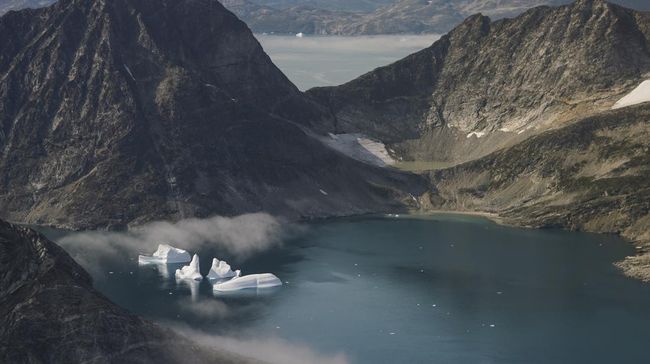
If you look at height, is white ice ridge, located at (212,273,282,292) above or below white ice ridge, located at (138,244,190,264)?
above

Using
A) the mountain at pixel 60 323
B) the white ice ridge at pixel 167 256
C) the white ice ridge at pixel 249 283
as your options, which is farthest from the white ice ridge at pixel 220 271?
the mountain at pixel 60 323

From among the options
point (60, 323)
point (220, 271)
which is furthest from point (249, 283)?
point (60, 323)

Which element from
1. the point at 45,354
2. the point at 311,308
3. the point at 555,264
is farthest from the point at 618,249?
the point at 45,354

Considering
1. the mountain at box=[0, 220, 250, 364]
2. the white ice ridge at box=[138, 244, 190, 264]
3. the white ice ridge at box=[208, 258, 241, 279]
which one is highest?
the mountain at box=[0, 220, 250, 364]

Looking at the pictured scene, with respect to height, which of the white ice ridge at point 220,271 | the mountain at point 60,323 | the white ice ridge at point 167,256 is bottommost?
the white ice ridge at point 167,256

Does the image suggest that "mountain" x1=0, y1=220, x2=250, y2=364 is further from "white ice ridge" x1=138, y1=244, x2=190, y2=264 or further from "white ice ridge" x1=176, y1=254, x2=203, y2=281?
"white ice ridge" x1=138, y1=244, x2=190, y2=264

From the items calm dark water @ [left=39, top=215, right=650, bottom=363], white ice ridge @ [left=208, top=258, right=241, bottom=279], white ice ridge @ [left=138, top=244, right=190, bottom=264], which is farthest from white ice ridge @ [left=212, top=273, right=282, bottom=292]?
white ice ridge @ [left=138, top=244, right=190, bottom=264]

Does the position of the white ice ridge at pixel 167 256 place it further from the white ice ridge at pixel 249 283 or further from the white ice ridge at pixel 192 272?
the white ice ridge at pixel 249 283
